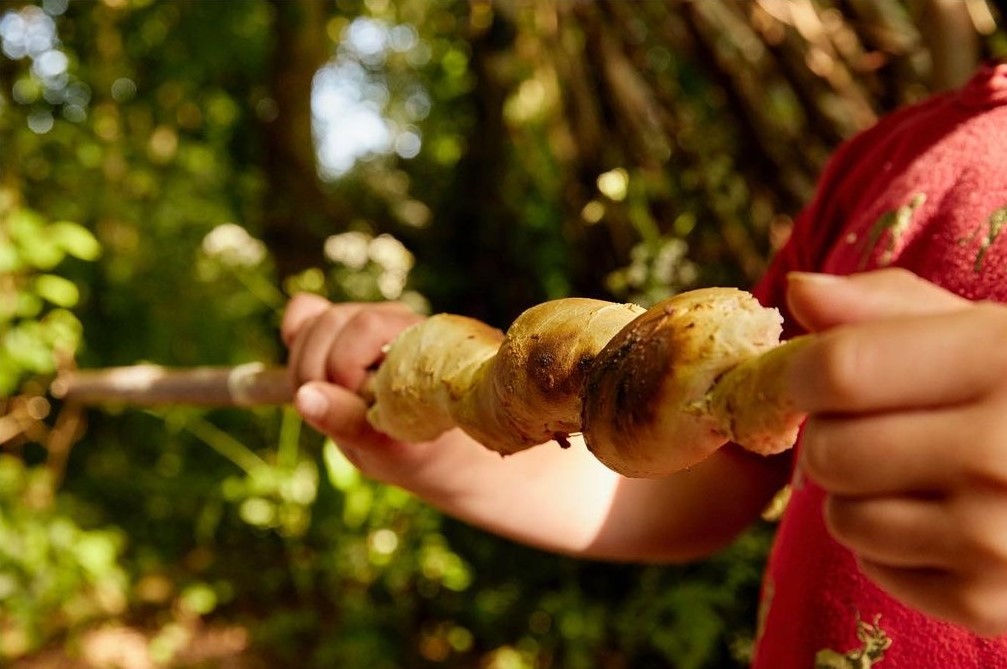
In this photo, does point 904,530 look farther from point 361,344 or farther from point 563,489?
point 563,489

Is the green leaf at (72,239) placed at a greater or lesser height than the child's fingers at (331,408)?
lesser

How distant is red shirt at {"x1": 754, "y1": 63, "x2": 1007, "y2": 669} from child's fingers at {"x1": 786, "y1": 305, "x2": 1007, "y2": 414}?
427 millimetres

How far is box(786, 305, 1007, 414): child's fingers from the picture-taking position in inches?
10.9

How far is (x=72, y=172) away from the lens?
295 cm

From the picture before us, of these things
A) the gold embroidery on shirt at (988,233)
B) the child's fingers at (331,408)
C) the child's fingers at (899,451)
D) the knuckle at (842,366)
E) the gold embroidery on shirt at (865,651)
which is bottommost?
the gold embroidery on shirt at (865,651)

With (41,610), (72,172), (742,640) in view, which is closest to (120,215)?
→ (72,172)

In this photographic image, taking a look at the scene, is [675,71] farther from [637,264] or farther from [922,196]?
[922,196]

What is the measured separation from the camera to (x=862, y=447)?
291 millimetres

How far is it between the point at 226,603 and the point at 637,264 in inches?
91.1

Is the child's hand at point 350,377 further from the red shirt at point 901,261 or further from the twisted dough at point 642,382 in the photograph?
the red shirt at point 901,261

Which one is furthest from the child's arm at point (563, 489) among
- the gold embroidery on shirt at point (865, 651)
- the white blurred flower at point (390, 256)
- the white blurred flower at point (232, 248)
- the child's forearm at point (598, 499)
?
the white blurred flower at point (232, 248)

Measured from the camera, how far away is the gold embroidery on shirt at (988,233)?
67cm

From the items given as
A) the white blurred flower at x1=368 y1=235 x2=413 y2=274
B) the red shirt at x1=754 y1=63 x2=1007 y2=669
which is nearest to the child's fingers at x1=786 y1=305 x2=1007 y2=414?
the red shirt at x1=754 y1=63 x2=1007 y2=669

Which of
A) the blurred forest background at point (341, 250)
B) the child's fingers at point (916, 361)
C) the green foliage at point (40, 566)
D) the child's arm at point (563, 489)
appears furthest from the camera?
the green foliage at point (40, 566)
